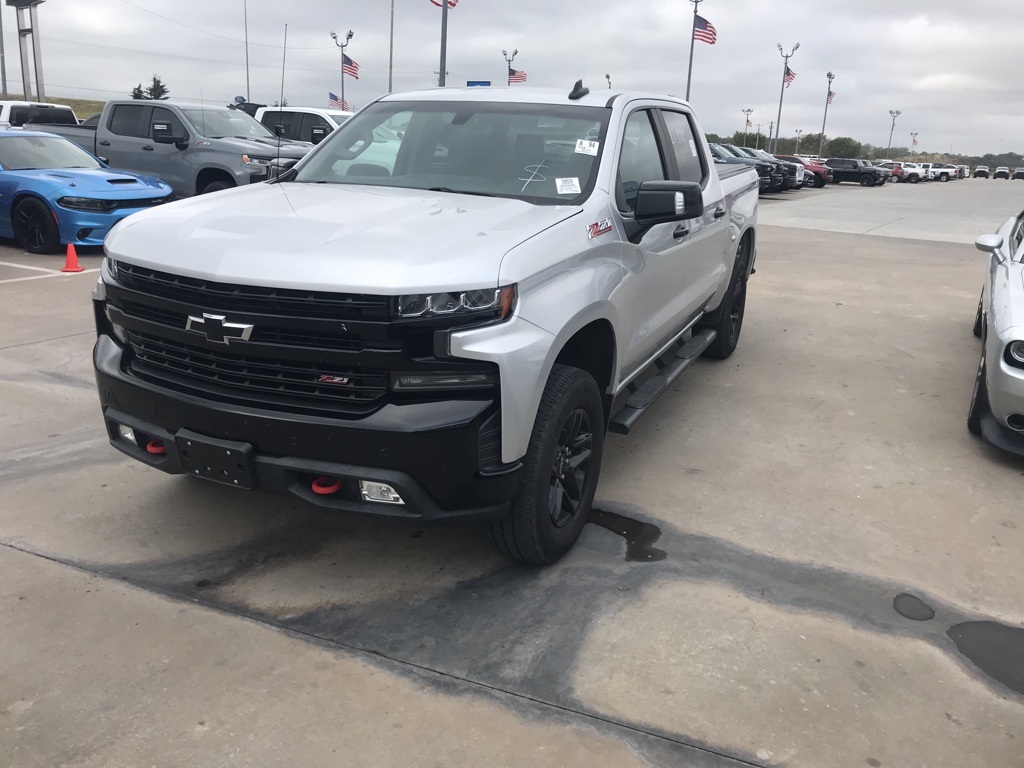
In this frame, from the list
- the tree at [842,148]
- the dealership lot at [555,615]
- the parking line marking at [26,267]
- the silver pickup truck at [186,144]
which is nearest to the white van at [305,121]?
the silver pickup truck at [186,144]

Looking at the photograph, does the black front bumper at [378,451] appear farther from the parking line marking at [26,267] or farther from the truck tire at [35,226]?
the truck tire at [35,226]

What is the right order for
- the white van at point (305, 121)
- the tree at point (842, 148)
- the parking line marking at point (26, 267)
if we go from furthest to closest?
the tree at point (842, 148) → the white van at point (305, 121) → the parking line marking at point (26, 267)

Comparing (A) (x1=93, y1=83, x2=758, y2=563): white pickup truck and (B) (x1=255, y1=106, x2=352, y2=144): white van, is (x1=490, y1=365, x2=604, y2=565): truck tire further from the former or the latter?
(B) (x1=255, y1=106, x2=352, y2=144): white van

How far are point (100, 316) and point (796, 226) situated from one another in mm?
16458

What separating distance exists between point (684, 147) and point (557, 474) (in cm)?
268

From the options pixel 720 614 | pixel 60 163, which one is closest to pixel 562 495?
pixel 720 614

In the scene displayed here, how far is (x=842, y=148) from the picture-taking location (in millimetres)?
118500

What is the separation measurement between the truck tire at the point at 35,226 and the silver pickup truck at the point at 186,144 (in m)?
2.16

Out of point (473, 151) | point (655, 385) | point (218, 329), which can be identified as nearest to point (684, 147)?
point (655, 385)

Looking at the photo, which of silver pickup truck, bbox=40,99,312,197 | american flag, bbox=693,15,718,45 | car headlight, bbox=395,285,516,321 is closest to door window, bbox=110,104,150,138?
silver pickup truck, bbox=40,99,312,197

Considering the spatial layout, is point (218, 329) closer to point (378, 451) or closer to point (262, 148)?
point (378, 451)

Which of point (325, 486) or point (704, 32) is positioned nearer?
point (325, 486)

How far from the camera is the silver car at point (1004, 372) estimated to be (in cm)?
456

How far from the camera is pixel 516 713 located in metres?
2.64
